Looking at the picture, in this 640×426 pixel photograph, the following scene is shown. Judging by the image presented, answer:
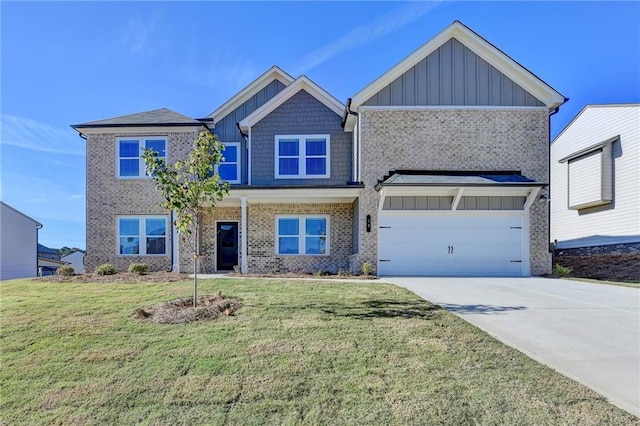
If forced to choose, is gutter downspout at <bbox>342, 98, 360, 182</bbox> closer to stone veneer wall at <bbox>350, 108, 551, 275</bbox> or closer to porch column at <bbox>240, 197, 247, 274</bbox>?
stone veneer wall at <bbox>350, 108, 551, 275</bbox>

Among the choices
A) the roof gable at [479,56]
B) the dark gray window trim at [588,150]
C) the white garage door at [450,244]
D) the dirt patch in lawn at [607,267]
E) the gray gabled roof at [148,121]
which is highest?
the roof gable at [479,56]

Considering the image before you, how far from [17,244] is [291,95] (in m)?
24.1

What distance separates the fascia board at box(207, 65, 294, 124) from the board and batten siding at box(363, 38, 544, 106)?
5.35 meters

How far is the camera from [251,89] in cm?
1691

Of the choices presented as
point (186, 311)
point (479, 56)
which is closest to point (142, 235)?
point (186, 311)

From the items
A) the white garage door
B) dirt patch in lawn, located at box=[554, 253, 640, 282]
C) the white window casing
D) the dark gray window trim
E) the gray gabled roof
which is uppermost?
the gray gabled roof

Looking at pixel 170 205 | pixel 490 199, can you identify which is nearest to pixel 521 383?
pixel 170 205

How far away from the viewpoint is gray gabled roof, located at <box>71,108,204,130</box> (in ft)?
50.9

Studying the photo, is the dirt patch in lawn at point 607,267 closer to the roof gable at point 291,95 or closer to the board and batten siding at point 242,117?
the roof gable at point 291,95

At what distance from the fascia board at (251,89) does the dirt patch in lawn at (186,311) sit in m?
11.2

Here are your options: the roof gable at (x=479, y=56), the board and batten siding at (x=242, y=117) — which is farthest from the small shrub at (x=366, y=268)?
the board and batten siding at (x=242, y=117)

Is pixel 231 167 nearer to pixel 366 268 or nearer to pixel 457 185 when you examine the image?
pixel 366 268

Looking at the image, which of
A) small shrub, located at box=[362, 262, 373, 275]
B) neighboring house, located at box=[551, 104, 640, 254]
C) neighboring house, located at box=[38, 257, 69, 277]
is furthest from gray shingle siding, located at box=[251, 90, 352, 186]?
neighboring house, located at box=[38, 257, 69, 277]

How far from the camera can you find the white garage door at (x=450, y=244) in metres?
13.3
